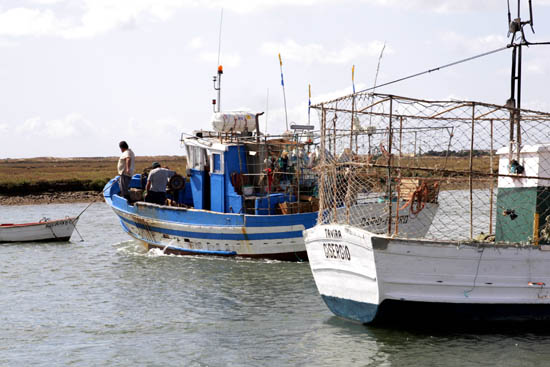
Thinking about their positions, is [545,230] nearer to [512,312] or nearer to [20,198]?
[512,312]

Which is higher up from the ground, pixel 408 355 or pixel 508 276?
pixel 508 276

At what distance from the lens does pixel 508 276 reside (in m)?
10.5

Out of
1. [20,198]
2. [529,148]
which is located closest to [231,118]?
[529,148]

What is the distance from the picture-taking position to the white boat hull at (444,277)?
1022 centimetres

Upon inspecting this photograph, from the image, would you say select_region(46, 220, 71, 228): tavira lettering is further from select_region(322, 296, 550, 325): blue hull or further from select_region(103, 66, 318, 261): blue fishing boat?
select_region(322, 296, 550, 325): blue hull

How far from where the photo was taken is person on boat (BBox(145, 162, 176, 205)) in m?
20.4

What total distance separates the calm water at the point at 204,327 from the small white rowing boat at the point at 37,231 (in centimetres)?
492

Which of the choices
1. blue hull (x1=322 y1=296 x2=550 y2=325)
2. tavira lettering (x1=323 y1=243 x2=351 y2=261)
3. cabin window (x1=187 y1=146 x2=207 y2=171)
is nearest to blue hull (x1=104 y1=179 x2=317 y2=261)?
cabin window (x1=187 y1=146 x2=207 y2=171)

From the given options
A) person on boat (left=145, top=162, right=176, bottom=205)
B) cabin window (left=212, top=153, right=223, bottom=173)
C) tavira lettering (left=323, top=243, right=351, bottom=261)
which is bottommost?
tavira lettering (left=323, top=243, right=351, bottom=261)

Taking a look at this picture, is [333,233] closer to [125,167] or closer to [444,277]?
[444,277]

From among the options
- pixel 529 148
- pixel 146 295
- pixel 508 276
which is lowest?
pixel 146 295

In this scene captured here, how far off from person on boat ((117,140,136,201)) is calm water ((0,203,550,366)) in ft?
10.8

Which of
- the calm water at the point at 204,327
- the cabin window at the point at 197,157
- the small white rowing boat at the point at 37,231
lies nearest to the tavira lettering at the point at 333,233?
the calm water at the point at 204,327

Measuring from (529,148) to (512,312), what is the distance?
256 cm
